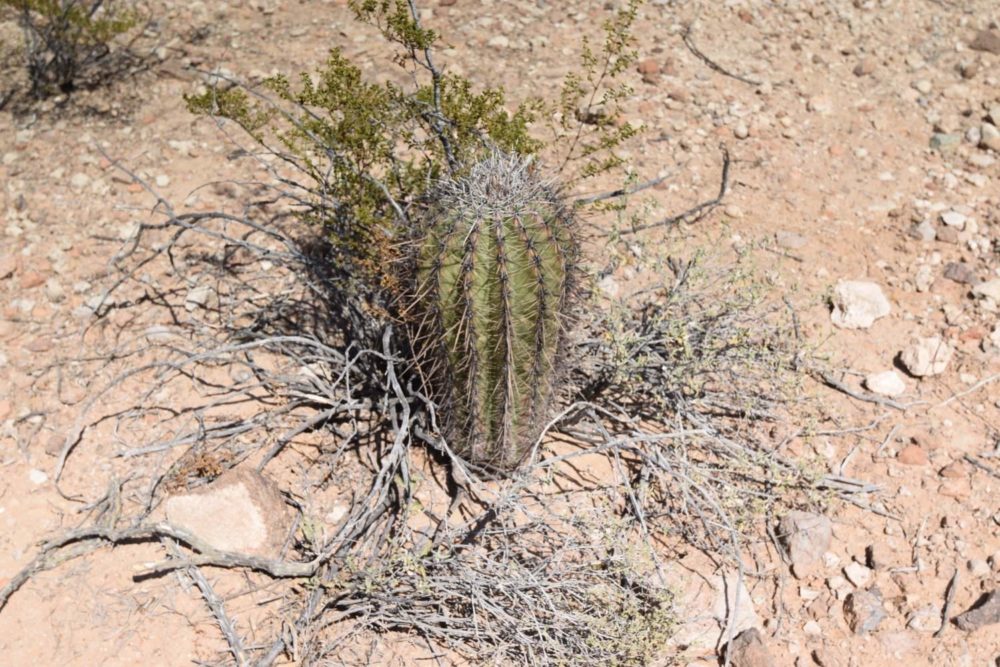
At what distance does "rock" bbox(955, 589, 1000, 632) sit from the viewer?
3.18 metres

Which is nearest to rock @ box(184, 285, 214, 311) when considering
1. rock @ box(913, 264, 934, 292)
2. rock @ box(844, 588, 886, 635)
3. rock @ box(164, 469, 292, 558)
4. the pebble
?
the pebble

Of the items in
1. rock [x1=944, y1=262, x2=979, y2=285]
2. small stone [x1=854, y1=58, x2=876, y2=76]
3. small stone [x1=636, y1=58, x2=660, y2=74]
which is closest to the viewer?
rock [x1=944, y1=262, x2=979, y2=285]

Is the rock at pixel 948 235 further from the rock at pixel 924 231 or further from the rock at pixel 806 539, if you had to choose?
the rock at pixel 806 539

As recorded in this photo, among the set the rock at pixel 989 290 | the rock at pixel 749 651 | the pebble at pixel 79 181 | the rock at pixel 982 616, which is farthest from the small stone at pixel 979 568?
the pebble at pixel 79 181

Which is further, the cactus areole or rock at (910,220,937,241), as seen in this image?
rock at (910,220,937,241)

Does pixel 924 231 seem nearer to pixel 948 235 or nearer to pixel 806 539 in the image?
pixel 948 235

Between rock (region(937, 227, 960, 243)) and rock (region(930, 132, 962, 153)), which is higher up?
rock (region(930, 132, 962, 153))

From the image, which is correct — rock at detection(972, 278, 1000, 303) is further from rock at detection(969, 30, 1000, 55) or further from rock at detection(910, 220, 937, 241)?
rock at detection(969, 30, 1000, 55)

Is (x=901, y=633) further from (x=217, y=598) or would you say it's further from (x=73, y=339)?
(x=73, y=339)

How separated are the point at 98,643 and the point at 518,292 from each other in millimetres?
1847

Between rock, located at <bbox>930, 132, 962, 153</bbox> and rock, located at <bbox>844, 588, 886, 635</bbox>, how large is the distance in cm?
272

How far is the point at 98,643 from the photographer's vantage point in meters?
3.24

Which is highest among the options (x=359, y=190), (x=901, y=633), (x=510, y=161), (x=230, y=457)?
(x=510, y=161)

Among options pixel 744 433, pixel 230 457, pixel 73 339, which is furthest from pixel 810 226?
pixel 73 339
